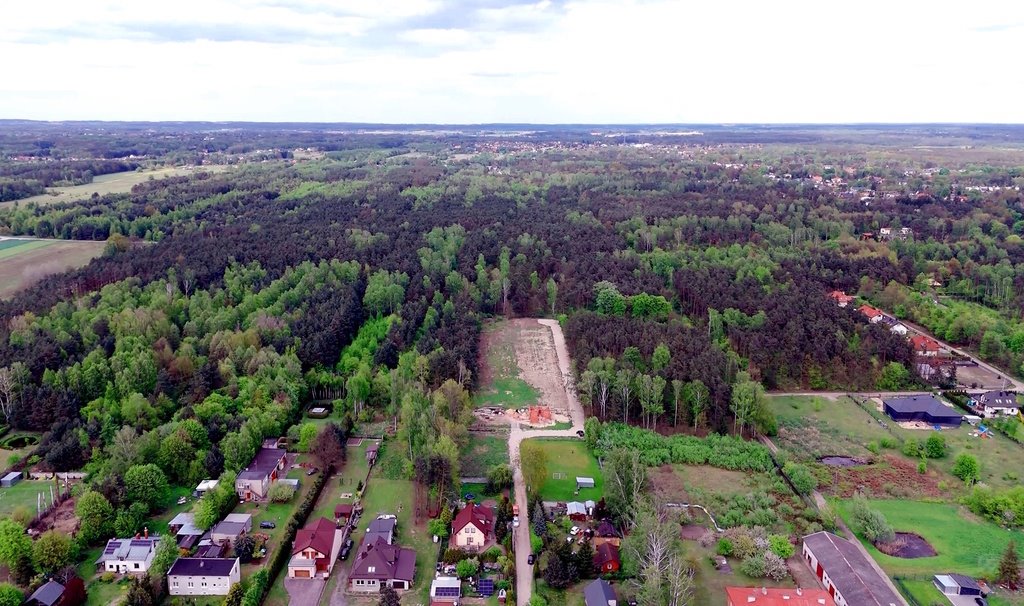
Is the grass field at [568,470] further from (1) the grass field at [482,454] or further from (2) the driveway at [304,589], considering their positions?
(2) the driveway at [304,589]

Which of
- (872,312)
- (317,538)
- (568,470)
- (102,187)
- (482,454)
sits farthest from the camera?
(102,187)

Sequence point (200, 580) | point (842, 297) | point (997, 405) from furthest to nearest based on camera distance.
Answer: point (842, 297)
point (997, 405)
point (200, 580)

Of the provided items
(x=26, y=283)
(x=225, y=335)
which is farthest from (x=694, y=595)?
(x=26, y=283)

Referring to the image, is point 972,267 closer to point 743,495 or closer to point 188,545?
point 743,495

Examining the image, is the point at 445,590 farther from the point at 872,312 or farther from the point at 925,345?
the point at 872,312

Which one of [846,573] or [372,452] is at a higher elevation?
[846,573]

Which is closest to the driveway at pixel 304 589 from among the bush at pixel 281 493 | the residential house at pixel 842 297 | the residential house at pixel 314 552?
the residential house at pixel 314 552

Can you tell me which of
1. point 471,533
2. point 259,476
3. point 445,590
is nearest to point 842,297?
point 471,533
